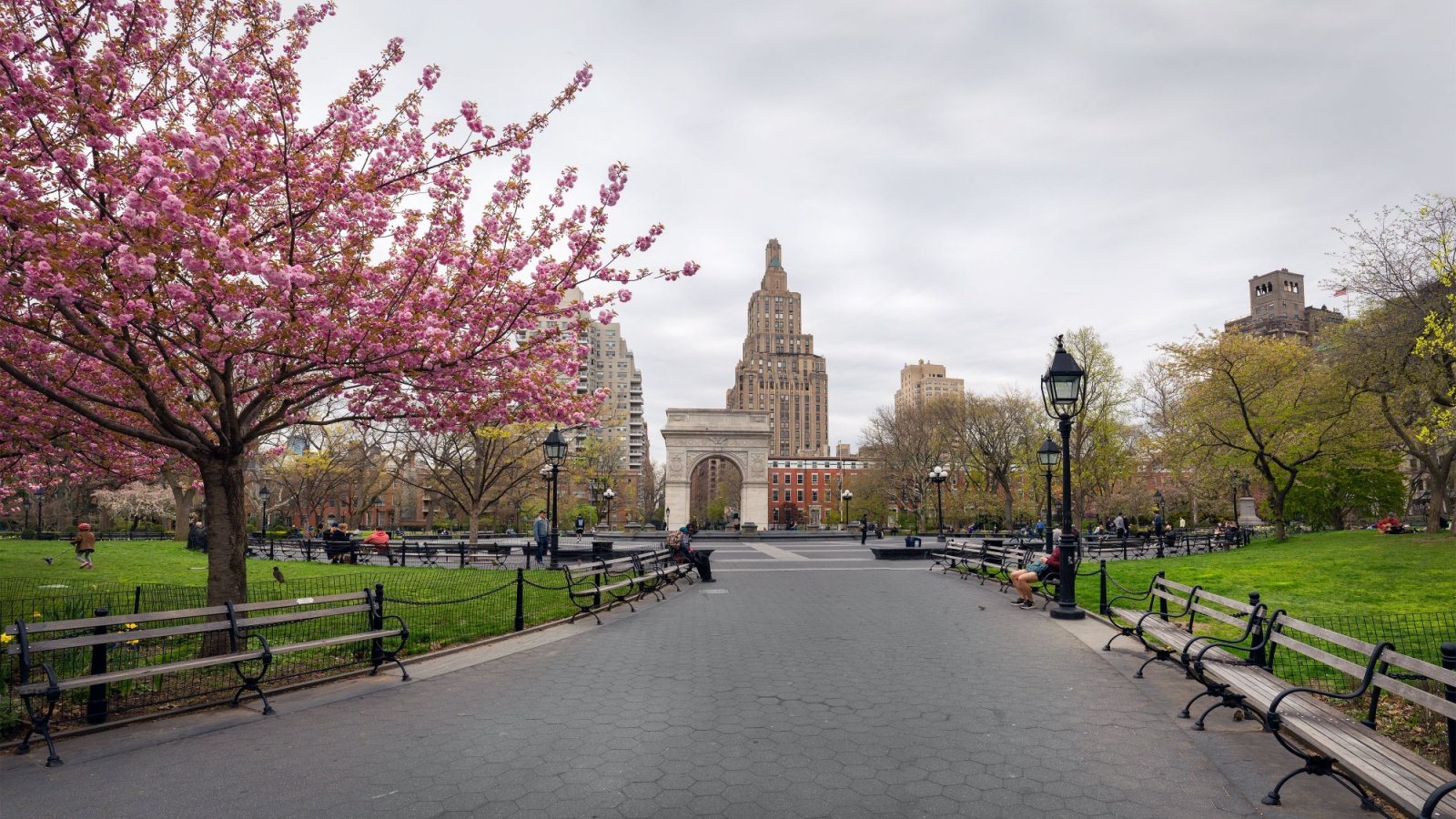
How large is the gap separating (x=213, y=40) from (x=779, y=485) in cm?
10280

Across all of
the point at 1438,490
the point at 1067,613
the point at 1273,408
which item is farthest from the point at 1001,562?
the point at 1273,408

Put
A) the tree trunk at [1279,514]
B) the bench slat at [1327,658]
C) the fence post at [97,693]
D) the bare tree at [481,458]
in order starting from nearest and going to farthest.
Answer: the bench slat at [1327,658] < the fence post at [97,693] < the tree trunk at [1279,514] < the bare tree at [481,458]

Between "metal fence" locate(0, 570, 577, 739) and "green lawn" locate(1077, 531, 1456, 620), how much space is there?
10.5 meters

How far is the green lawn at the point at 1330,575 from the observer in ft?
40.9

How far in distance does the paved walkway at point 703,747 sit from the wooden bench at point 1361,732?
0.73 feet

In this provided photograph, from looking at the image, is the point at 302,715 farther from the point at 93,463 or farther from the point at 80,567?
the point at 80,567

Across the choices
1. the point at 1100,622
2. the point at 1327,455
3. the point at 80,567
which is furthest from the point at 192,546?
the point at 1327,455

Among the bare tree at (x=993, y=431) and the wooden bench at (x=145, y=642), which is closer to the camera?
the wooden bench at (x=145, y=642)

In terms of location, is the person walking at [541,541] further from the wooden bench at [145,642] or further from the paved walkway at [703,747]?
the paved walkway at [703,747]

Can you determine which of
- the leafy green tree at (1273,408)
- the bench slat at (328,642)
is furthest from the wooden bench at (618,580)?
the leafy green tree at (1273,408)

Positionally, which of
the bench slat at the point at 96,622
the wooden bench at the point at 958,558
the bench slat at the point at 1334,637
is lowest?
the wooden bench at the point at 958,558

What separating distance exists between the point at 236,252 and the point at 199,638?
5.87m

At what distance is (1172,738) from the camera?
5676 millimetres

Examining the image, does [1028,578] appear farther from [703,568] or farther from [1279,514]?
[1279,514]
